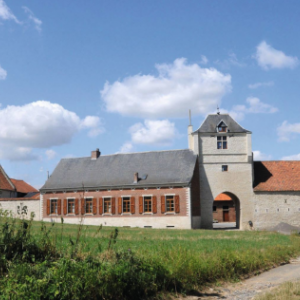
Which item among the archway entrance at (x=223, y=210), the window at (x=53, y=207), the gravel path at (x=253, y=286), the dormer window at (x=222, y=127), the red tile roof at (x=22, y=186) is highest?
the dormer window at (x=222, y=127)

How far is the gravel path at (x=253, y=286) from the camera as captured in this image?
7.73 metres

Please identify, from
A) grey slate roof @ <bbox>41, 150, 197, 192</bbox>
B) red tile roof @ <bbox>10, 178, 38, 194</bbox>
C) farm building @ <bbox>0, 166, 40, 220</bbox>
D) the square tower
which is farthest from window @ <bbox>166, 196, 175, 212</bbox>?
red tile roof @ <bbox>10, 178, 38, 194</bbox>

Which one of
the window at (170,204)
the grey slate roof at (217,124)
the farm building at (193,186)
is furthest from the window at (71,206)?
the grey slate roof at (217,124)

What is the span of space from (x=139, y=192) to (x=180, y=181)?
391 cm

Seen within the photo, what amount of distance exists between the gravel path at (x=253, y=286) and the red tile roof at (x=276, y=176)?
22854mm

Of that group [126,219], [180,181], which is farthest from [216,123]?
[126,219]

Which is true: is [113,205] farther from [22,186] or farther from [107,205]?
[22,186]

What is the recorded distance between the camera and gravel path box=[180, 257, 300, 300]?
7733 millimetres

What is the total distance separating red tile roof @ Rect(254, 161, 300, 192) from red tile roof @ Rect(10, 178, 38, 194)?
32.4 meters

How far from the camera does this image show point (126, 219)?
1345 inches

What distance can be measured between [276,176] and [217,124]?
6.96 metres

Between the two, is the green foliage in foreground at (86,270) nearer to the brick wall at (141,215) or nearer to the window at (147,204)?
the brick wall at (141,215)

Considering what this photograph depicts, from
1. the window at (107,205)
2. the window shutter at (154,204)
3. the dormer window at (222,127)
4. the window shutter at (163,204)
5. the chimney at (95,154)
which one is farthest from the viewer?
the chimney at (95,154)

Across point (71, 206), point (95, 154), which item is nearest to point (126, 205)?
point (71, 206)
